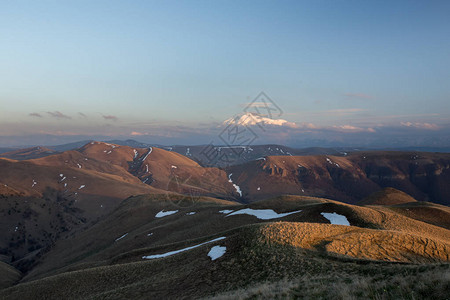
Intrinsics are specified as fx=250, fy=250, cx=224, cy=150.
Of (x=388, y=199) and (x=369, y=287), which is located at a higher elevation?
(x=369, y=287)

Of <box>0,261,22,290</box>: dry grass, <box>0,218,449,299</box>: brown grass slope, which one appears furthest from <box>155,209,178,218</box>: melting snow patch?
<box>0,218,449,299</box>: brown grass slope

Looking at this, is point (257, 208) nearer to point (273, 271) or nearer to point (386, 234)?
point (386, 234)

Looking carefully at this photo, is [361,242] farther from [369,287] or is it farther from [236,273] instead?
[369,287]

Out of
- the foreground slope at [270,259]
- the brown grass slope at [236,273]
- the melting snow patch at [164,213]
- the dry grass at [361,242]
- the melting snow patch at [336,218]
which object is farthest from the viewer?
the melting snow patch at [164,213]

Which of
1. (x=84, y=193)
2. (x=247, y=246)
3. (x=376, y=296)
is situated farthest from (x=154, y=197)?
(x=84, y=193)

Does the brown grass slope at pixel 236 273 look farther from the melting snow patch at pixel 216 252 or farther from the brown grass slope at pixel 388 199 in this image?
the brown grass slope at pixel 388 199

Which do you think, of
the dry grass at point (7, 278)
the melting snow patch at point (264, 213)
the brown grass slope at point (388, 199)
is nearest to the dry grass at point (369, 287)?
the melting snow patch at point (264, 213)

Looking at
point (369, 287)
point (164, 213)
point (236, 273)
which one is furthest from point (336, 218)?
point (164, 213)
